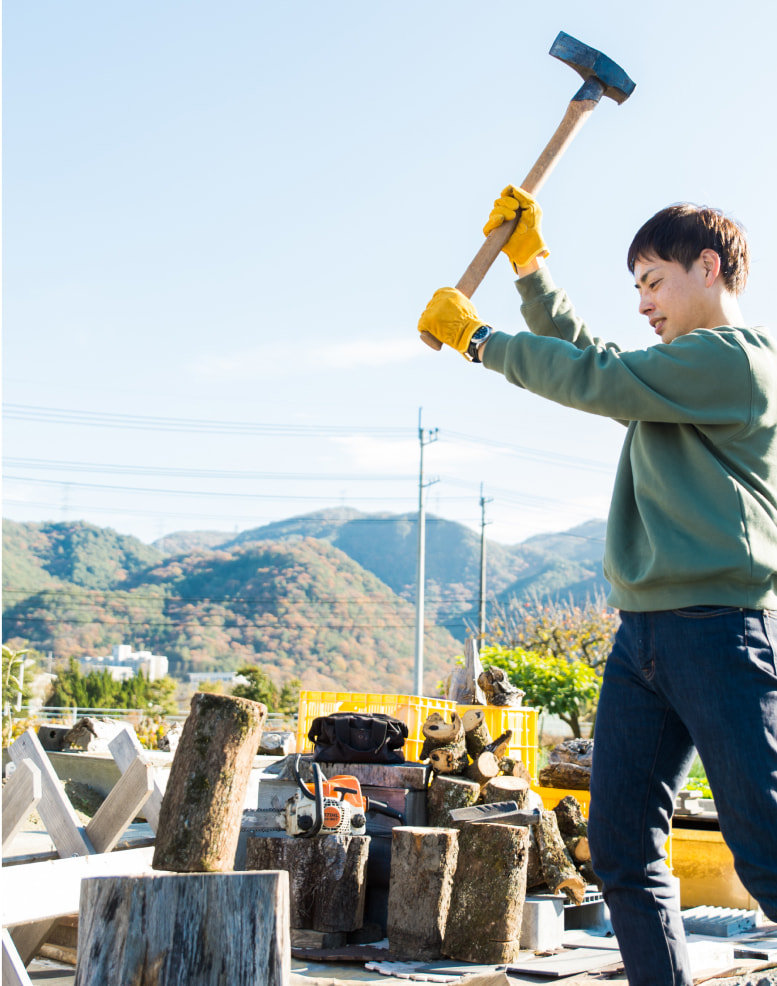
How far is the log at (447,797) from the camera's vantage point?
14.4 feet

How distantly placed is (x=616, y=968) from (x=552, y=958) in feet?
1.03

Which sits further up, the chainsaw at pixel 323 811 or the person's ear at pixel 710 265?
the person's ear at pixel 710 265

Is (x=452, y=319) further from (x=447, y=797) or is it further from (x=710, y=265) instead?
(x=447, y=797)

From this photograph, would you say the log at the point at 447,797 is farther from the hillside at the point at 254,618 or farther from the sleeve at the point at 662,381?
the hillside at the point at 254,618

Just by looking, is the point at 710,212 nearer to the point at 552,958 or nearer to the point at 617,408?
the point at 617,408

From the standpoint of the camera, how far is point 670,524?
1881mm

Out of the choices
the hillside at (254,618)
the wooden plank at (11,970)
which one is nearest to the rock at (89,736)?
the wooden plank at (11,970)

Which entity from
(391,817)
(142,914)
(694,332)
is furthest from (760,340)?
(391,817)

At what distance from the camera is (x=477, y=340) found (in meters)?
2.11

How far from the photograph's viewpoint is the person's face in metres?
2.06

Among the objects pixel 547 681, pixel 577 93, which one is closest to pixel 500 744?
pixel 577 93

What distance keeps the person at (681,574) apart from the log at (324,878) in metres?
2.09

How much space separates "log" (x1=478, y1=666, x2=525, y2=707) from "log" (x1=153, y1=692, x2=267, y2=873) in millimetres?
5016

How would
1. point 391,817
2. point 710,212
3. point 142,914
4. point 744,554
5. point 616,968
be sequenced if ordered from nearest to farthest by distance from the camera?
point 142,914, point 744,554, point 710,212, point 616,968, point 391,817
